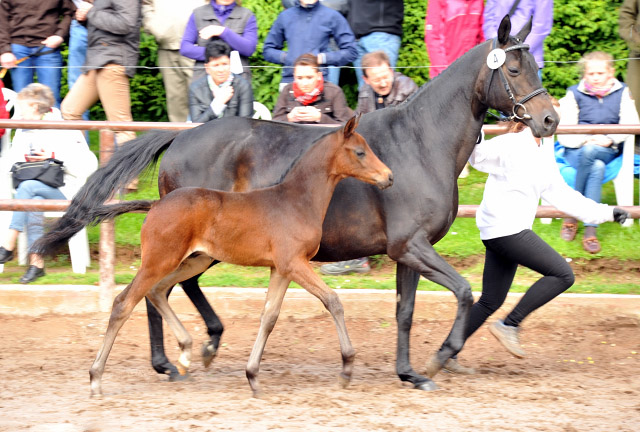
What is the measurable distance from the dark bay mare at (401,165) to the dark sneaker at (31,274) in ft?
6.00

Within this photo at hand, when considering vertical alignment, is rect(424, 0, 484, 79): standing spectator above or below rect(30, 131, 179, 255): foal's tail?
above

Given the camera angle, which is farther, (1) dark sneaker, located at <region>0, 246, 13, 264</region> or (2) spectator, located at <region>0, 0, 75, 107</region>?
(2) spectator, located at <region>0, 0, 75, 107</region>

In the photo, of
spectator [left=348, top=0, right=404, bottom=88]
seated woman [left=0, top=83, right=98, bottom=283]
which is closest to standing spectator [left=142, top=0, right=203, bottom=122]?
seated woman [left=0, top=83, right=98, bottom=283]

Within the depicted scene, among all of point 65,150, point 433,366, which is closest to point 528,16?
point 433,366

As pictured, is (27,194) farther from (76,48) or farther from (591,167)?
(591,167)

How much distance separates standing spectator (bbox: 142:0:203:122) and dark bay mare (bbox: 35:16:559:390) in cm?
296

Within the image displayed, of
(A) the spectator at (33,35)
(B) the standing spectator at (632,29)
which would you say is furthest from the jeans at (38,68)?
(B) the standing spectator at (632,29)

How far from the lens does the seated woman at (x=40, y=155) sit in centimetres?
717

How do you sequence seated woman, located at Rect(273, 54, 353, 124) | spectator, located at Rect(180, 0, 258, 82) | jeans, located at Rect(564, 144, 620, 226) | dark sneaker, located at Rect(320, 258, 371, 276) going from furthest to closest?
spectator, located at Rect(180, 0, 258, 82) < jeans, located at Rect(564, 144, 620, 226) < dark sneaker, located at Rect(320, 258, 371, 276) < seated woman, located at Rect(273, 54, 353, 124)

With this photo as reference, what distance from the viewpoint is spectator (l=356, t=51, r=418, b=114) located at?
280 inches

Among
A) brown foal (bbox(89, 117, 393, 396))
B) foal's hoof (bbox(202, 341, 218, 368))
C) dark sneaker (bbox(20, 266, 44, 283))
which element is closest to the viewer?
brown foal (bbox(89, 117, 393, 396))

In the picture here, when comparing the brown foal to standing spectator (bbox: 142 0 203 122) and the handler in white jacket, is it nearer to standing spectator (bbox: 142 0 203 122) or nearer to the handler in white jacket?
the handler in white jacket

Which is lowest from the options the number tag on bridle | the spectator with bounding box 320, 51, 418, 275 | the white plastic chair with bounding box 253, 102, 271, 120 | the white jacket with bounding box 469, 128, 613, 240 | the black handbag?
the black handbag

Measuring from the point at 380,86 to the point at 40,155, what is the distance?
270 cm
